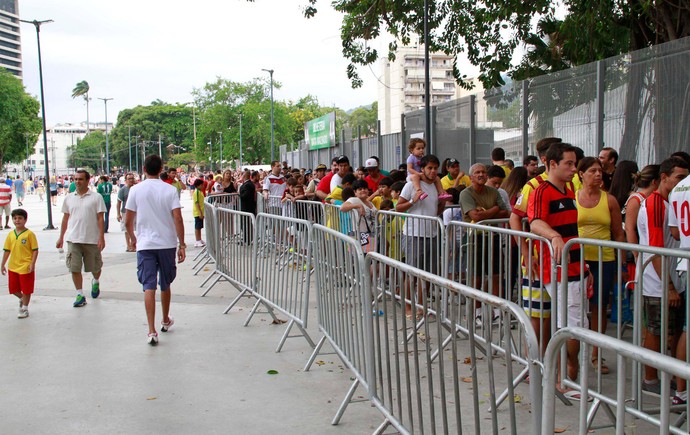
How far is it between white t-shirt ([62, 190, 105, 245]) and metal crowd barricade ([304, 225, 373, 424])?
4616mm

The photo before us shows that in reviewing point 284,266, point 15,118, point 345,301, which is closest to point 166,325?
point 284,266

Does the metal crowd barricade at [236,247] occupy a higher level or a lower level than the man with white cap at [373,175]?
lower

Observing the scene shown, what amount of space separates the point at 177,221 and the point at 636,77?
6.21 metres

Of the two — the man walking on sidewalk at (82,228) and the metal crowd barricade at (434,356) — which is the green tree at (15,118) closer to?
the man walking on sidewalk at (82,228)

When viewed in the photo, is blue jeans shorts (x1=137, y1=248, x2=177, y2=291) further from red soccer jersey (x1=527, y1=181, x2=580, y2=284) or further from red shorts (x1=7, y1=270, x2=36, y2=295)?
red soccer jersey (x1=527, y1=181, x2=580, y2=284)

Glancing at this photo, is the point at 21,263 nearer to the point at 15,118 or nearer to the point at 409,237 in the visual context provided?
the point at 409,237

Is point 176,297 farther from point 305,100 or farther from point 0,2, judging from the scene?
point 0,2

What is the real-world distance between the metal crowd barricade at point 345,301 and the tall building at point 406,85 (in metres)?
102

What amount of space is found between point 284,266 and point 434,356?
3.24m

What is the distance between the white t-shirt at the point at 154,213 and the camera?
7551 mm

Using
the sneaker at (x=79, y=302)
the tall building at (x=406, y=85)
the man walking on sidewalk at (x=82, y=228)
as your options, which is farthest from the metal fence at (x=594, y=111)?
the tall building at (x=406, y=85)

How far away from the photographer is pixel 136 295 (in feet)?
33.2

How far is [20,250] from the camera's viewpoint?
343 inches

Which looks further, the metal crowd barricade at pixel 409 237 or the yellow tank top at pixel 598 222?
the metal crowd barricade at pixel 409 237
